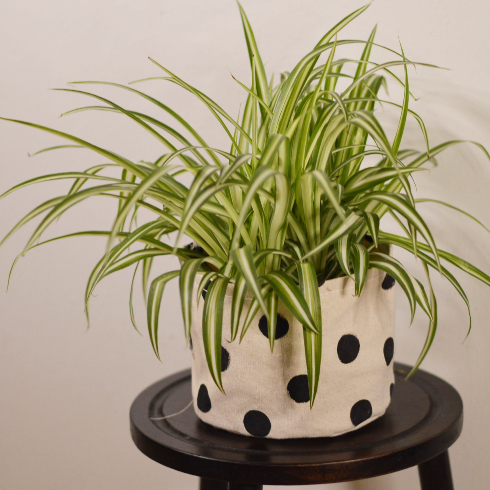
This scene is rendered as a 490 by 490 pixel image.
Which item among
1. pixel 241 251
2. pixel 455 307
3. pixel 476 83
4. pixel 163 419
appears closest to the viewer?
pixel 241 251

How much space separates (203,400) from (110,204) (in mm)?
802

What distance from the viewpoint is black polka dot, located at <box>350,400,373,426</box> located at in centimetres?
81

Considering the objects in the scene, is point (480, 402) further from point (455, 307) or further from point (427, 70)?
point (427, 70)

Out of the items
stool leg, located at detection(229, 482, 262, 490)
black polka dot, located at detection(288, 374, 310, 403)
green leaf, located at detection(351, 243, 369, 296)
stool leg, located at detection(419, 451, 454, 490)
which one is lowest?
stool leg, located at detection(229, 482, 262, 490)

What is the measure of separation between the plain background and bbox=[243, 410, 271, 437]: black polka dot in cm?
71

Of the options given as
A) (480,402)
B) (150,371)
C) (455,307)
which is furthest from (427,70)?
(150,371)

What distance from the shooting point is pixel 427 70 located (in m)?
1.30

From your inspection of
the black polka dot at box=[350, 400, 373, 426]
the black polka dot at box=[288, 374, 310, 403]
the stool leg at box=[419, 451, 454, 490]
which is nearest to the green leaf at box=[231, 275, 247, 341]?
the black polka dot at box=[288, 374, 310, 403]

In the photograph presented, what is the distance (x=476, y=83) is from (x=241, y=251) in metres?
0.83

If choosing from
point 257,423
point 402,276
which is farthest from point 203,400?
point 402,276

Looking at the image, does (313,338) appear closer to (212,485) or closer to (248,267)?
(248,267)

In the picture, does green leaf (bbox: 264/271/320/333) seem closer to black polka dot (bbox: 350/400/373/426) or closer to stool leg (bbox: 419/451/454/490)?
black polka dot (bbox: 350/400/373/426)

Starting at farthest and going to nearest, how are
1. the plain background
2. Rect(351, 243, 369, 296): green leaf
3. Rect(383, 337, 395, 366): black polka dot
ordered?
the plain background, Rect(383, 337, 395, 366): black polka dot, Rect(351, 243, 369, 296): green leaf

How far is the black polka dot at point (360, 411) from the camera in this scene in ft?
2.65
